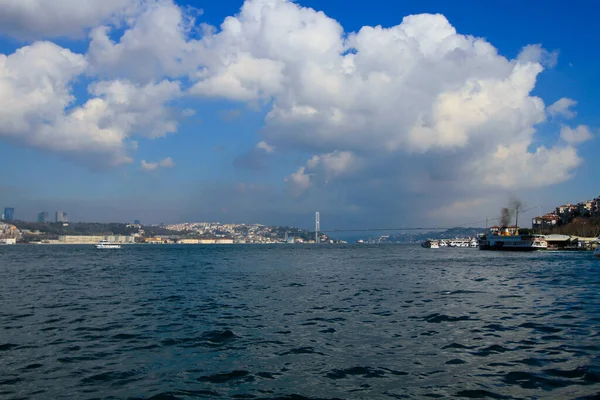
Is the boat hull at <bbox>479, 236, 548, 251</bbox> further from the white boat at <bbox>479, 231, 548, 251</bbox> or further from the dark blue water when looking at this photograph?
the dark blue water

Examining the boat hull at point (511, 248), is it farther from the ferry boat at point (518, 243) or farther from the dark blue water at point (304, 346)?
the dark blue water at point (304, 346)

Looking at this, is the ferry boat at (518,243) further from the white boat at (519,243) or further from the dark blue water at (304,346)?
the dark blue water at (304,346)

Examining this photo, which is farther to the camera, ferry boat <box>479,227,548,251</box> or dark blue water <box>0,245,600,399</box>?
ferry boat <box>479,227,548,251</box>

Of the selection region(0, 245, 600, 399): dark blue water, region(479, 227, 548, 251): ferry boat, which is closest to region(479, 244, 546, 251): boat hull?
region(479, 227, 548, 251): ferry boat

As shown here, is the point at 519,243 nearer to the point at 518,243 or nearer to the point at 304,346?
the point at 518,243

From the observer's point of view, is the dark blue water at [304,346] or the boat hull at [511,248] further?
the boat hull at [511,248]

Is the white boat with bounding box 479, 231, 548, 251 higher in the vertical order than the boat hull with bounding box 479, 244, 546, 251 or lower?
higher

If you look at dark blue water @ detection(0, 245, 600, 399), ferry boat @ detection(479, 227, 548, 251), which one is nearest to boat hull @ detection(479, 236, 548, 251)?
ferry boat @ detection(479, 227, 548, 251)

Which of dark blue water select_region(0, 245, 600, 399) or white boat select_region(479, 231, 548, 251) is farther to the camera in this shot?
white boat select_region(479, 231, 548, 251)

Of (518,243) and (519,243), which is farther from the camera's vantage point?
(518,243)

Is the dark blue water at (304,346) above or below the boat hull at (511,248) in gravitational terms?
above

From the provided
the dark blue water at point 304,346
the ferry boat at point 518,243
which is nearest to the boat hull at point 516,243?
the ferry boat at point 518,243

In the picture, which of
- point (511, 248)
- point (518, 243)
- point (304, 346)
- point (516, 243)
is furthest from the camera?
point (511, 248)

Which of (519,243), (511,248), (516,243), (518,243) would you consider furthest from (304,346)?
(511,248)
